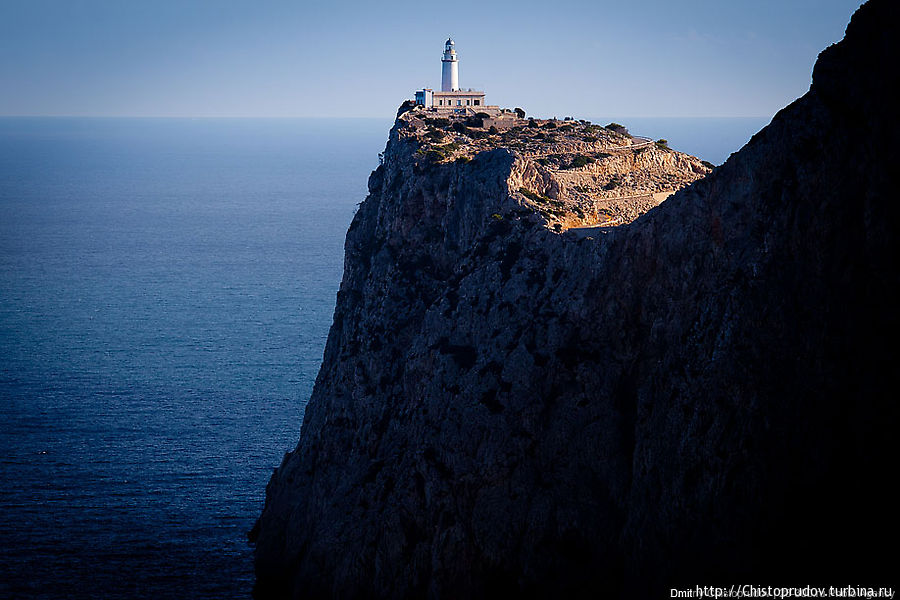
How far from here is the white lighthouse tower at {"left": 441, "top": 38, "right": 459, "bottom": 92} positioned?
273ft

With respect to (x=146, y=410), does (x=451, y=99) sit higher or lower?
higher

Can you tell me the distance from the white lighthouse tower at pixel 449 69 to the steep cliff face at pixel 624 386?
100 feet

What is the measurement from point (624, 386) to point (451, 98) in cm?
4793

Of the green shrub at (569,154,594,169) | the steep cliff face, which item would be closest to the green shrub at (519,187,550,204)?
the steep cliff face

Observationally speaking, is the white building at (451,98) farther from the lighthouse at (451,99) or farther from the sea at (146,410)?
the sea at (146,410)

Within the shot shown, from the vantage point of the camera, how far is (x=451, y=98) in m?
79.2

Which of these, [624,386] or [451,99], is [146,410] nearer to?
[451,99]

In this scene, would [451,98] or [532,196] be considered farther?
[451,98]

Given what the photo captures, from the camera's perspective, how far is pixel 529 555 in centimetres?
3597

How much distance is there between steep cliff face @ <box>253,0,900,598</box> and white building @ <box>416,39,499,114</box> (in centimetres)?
2396

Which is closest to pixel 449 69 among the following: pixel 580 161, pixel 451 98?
pixel 451 98

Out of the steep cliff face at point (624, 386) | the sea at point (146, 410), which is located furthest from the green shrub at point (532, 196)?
the sea at point (146, 410)

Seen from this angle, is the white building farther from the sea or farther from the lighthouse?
the sea

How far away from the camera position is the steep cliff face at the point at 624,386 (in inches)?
1062
